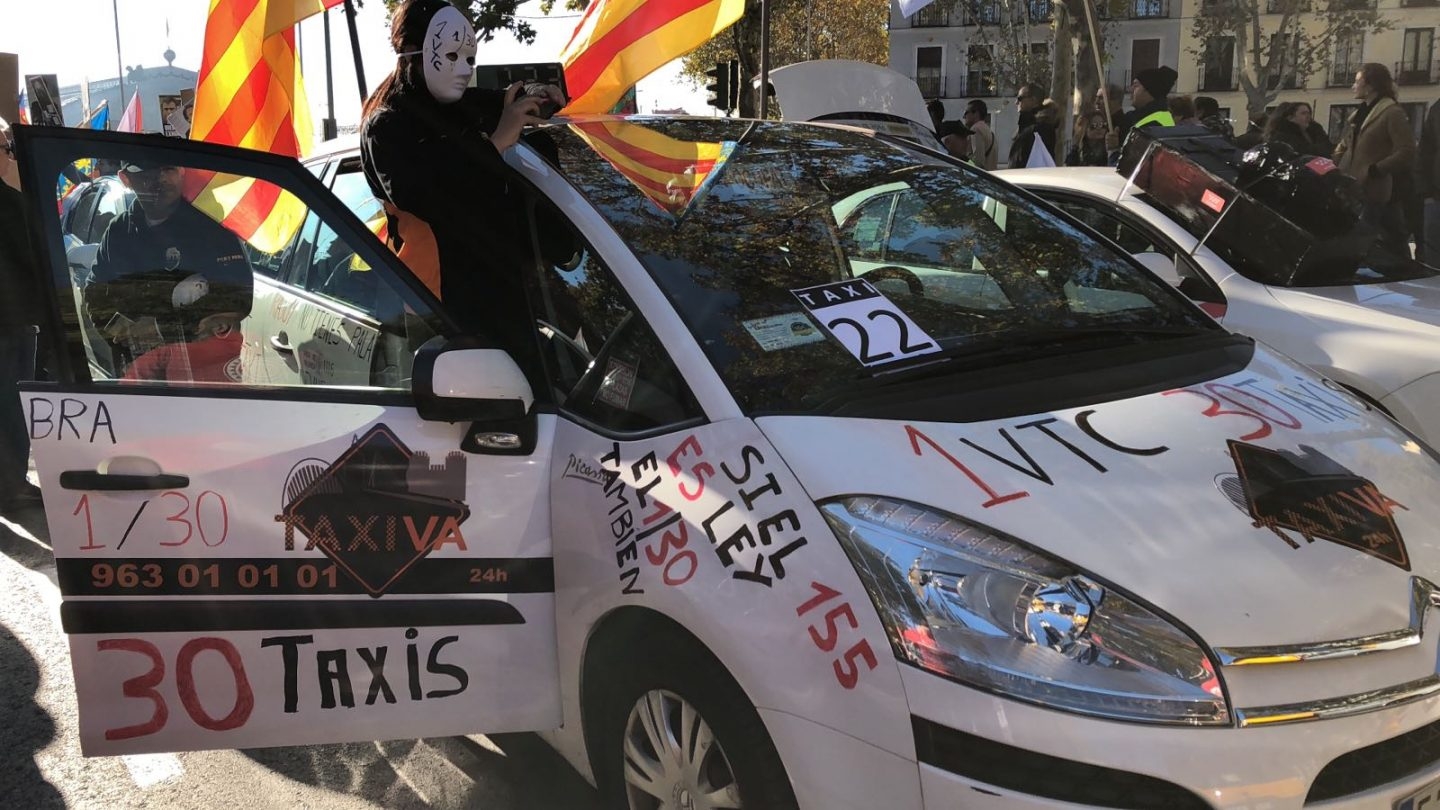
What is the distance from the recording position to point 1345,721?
5.98ft

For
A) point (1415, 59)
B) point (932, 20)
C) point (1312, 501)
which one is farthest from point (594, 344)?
point (1415, 59)

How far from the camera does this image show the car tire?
2010 millimetres

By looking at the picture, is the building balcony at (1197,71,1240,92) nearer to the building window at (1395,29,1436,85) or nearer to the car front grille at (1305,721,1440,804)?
the building window at (1395,29,1436,85)

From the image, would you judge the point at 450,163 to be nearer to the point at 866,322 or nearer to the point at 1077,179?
the point at 866,322

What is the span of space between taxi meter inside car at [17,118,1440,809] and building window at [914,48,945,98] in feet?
190

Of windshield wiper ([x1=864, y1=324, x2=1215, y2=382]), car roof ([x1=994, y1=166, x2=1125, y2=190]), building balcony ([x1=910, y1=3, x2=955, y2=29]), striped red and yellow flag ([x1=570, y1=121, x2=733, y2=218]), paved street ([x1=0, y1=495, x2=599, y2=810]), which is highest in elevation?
building balcony ([x1=910, y1=3, x2=955, y2=29])

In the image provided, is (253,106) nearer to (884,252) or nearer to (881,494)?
(884,252)

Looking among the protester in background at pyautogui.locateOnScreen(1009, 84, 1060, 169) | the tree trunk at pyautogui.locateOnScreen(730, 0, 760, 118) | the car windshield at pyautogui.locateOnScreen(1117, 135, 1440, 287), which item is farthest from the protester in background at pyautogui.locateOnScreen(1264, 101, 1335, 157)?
the tree trunk at pyautogui.locateOnScreen(730, 0, 760, 118)

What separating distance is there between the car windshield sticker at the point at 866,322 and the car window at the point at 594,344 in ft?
1.26

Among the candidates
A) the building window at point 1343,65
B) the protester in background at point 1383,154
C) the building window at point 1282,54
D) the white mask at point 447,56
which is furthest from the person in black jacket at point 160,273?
the building window at point 1343,65

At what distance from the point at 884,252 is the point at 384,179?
4.50ft

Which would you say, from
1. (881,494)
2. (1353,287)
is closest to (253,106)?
(881,494)

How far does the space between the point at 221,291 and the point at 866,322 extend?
161 cm

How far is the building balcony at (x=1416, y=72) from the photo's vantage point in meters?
50.7
